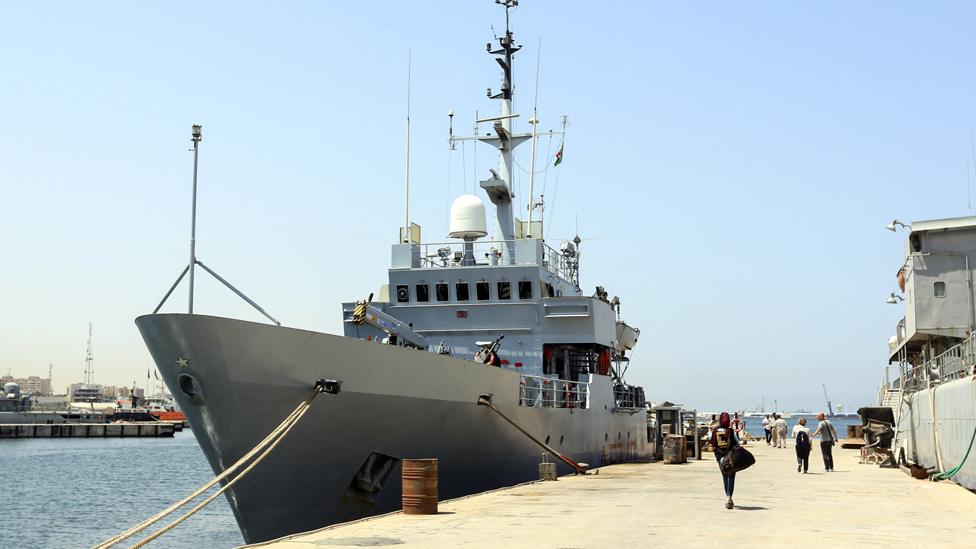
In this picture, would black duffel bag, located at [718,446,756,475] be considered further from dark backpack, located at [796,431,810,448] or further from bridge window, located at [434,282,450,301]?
bridge window, located at [434,282,450,301]

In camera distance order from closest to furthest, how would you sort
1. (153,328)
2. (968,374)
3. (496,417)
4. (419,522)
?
(419,522) → (153,328) → (968,374) → (496,417)

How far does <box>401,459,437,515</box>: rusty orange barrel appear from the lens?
13.1 metres

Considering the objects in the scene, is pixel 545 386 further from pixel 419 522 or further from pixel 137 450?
pixel 137 450

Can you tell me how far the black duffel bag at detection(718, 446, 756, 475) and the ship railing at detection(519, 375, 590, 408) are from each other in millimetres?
7508

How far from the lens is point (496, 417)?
19.7m

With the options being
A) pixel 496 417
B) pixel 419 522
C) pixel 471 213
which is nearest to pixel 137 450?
pixel 471 213

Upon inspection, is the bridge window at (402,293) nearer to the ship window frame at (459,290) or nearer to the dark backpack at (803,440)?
the ship window frame at (459,290)

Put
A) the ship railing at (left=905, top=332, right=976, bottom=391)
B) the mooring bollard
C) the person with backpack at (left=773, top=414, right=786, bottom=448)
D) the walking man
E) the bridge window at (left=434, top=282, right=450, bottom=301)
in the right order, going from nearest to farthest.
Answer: the ship railing at (left=905, top=332, right=976, bottom=391)
the mooring bollard
the walking man
the bridge window at (left=434, top=282, right=450, bottom=301)
the person with backpack at (left=773, top=414, right=786, bottom=448)

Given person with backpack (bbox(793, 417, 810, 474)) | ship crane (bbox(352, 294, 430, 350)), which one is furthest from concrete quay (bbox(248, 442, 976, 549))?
ship crane (bbox(352, 294, 430, 350))

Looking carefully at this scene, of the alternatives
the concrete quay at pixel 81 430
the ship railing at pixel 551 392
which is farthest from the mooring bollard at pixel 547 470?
the concrete quay at pixel 81 430

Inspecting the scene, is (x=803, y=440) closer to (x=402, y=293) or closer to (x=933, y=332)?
(x=933, y=332)

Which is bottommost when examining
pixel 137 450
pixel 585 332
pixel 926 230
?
pixel 137 450

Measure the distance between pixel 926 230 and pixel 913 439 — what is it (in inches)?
222

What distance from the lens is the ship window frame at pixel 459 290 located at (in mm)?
24984
